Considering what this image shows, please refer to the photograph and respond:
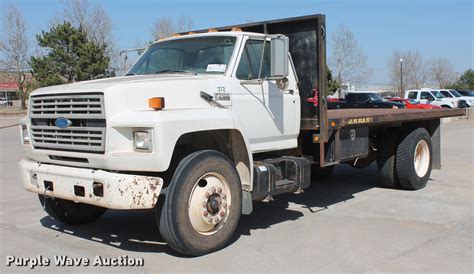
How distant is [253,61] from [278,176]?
1400 millimetres

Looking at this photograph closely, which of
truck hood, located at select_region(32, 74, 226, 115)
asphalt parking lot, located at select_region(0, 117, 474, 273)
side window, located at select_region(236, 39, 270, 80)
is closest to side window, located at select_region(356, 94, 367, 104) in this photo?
asphalt parking lot, located at select_region(0, 117, 474, 273)

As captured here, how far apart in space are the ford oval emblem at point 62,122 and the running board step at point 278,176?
203 cm

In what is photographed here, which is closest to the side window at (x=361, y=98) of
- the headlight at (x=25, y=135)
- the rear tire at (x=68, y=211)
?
the rear tire at (x=68, y=211)

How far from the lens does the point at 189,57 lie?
6160 millimetres

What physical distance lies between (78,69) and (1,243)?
35386mm

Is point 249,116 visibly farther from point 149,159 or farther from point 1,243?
point 1,243

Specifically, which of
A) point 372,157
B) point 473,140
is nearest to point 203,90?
point 372,157

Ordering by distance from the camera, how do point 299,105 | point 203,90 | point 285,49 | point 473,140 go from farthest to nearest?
1. point 473,140
2. point 299,105
3. point 285,49
4. point 203,90

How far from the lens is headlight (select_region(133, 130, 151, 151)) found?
15.3 ft

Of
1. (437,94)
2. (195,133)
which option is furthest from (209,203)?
(437,94)

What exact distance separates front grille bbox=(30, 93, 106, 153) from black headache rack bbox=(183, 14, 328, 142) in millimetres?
2425

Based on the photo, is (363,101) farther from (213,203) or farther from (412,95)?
(213,203)

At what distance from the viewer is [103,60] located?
39.9 m

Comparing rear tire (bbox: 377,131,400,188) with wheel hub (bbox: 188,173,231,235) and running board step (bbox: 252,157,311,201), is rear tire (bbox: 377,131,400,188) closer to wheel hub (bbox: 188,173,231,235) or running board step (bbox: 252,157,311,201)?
running board step (bbox: 252,157,311,201)
